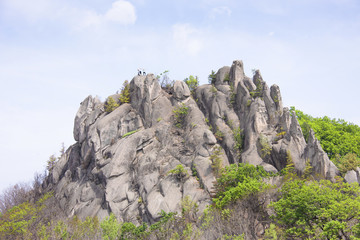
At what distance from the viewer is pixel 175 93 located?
145ft

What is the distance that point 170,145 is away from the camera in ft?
125

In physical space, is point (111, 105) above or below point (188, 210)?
above

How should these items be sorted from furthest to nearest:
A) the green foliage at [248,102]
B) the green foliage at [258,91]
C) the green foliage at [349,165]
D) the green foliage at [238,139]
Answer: the green foliage at [258,91] < the green foliage at [248,102] < the green foliage at [238,139] < the green foliage at [349,165]

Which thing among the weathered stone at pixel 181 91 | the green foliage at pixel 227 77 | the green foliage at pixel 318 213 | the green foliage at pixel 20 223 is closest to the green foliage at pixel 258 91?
the green foliage at pixel 227 77

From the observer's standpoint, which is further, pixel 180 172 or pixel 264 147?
pixel 264 147

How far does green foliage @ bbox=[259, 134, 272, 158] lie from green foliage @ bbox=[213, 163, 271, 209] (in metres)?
3.69

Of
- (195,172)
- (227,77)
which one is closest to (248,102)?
(227,77)

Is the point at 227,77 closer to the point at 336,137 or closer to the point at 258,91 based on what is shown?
the point at 258,91

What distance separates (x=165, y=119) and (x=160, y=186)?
1061 cm

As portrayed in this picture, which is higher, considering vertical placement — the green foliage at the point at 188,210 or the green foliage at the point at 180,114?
the green foliage at the point at 180,114

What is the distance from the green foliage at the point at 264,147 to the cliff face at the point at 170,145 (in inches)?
4.1

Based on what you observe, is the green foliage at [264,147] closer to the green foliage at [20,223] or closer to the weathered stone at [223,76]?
the weathered stone at [223,76]

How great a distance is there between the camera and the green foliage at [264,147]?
1335 inches

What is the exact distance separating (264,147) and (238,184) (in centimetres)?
843
